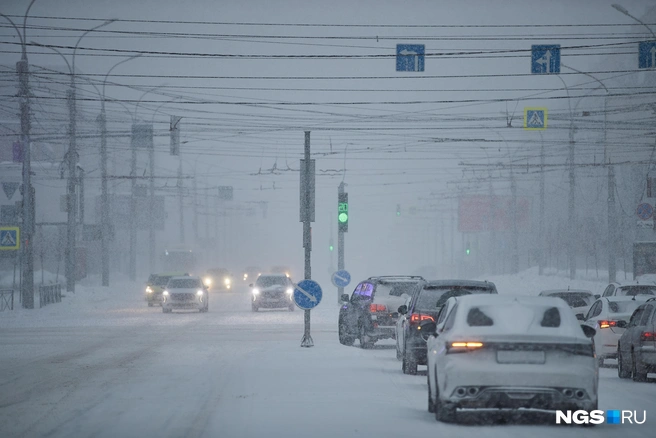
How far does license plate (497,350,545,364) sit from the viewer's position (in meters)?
12.1

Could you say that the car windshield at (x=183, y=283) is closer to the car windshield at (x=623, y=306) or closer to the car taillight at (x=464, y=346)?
the car windshield at (x=623, y=306)

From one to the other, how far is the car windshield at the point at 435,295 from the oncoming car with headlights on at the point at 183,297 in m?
30.3

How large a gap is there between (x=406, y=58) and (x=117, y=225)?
259ft

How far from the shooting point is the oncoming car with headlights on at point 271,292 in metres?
50.7

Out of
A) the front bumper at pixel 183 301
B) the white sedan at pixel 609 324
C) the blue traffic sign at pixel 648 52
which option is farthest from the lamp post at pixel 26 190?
the white sedan at pixel 609 324

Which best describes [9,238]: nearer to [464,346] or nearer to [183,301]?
[183,301]

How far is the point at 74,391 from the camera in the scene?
1653 centimetres

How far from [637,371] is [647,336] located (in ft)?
2.59

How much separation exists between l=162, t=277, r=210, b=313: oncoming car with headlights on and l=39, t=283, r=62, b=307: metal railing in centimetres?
581

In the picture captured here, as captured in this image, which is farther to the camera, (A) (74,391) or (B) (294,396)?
(A) (74,391)

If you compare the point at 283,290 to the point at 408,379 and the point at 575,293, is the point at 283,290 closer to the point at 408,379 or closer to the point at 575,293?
the point at 575,293

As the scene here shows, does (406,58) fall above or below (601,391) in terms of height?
above

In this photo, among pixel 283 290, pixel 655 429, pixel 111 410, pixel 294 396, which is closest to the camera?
pixel 655 429

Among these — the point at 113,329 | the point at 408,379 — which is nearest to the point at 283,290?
the point at 113,329
